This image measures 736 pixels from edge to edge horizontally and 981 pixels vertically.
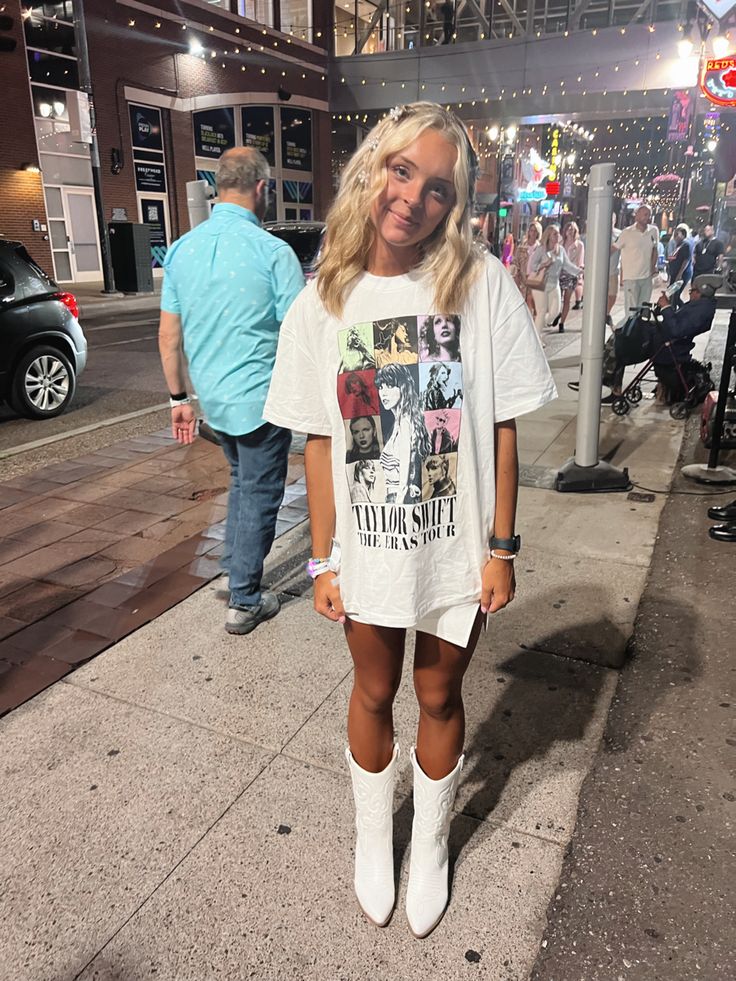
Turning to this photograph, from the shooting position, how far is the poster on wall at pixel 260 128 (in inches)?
1053

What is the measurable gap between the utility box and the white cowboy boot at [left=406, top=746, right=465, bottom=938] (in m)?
20.6

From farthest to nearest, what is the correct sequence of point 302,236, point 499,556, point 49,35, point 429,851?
point 49,35 → point 302,236 → point 429,851 → point 499,556

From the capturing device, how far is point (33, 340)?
7.37 metres

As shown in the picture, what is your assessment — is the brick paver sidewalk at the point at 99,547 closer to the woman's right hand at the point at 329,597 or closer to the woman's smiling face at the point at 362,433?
the woman's right hand at the point at 329,597

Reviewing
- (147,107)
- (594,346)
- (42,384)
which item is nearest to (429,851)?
(594,346)

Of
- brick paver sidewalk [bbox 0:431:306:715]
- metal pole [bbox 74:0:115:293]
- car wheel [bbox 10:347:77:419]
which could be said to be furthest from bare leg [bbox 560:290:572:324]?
metal pole [bbox 74:0:115:293]

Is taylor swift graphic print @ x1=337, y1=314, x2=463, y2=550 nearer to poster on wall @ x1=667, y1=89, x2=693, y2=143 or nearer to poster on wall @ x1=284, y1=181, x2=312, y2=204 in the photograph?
poster on wall @ x1=667, y1=89, x2=693, y2=143

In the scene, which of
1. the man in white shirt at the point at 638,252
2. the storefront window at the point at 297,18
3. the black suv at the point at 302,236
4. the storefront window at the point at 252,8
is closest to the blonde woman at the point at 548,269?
the man in white shirt at the point at 638,252

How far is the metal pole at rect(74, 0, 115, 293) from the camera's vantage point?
712 inches

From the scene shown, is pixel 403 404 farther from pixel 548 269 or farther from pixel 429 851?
pixel 548 269

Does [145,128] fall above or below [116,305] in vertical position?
above

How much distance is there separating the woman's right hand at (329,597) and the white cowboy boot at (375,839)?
0.41m

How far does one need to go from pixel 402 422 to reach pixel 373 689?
2.20ft

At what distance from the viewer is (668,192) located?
42562 mm
